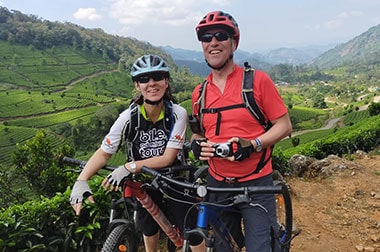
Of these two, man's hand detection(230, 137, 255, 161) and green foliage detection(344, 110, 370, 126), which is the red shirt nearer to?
man's hand detection(230, 137, 255, 161)

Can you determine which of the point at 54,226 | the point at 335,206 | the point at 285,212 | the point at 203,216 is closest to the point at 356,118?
the point at 335,206

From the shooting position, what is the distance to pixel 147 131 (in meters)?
2.75

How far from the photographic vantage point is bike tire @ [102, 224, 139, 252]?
2.62 m

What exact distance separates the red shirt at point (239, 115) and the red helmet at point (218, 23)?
28cm

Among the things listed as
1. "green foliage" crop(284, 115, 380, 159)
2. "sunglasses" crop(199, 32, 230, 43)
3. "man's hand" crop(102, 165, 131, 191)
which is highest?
"sunglasses" crop(199, 32, 230, 43)

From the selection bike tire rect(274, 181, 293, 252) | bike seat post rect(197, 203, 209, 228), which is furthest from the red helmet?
bike tire rect(274, 181, 293, 252)

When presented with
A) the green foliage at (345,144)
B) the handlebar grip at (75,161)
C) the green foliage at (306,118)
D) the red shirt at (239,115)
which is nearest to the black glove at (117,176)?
the handlebar grip at (75,161)

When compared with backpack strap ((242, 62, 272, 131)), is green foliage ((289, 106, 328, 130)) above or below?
below

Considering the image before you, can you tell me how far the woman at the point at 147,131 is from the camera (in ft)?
8.60

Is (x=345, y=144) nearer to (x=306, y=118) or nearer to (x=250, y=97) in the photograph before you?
(x=250, y=97)

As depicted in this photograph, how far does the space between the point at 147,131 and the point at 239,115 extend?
2.60 feet

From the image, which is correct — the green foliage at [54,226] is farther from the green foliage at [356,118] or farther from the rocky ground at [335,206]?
the green foliage at [356,118]

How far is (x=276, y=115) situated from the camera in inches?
95.3

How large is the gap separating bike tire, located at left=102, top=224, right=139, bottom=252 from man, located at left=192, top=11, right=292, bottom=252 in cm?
80
